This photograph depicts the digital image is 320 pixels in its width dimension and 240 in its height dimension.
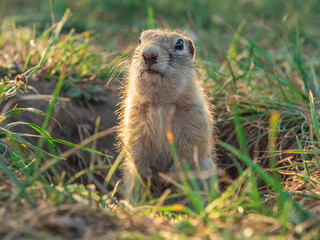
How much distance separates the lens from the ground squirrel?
11.5 feet

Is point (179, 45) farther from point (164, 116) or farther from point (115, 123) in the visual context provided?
point (115, 123)

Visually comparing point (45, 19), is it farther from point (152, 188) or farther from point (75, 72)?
point (152, 188)

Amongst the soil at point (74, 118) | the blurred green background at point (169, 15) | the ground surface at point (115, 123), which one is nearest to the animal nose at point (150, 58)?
the ground surface at point (115, 123)

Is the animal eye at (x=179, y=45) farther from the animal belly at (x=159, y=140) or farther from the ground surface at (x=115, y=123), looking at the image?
the animal belly at (x=159, y=140)

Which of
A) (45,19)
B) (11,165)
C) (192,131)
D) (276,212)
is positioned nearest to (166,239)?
(276,212)

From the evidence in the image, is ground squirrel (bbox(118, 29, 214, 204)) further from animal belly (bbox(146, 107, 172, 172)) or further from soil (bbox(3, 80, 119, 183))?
soil (bbox(3, 80, 119, 183))

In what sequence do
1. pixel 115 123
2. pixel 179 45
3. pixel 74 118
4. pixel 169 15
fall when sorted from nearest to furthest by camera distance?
pixel 179 45
pixel 74 118
pixel 115 123
pixel 169 15

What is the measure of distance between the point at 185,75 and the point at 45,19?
12.3 ft

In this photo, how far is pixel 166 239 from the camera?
207cm

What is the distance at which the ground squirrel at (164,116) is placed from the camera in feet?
11.5

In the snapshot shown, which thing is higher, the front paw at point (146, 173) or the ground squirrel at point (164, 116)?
the ground squirrel at point (164, 116)

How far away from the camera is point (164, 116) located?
358 centimetres

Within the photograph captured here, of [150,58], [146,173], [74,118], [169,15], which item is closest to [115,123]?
[74,118]

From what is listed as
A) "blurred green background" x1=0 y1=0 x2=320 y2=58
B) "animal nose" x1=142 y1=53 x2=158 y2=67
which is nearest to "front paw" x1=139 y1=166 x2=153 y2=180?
"animal nose" x1=142 y1=53 x2=158 y2=67
